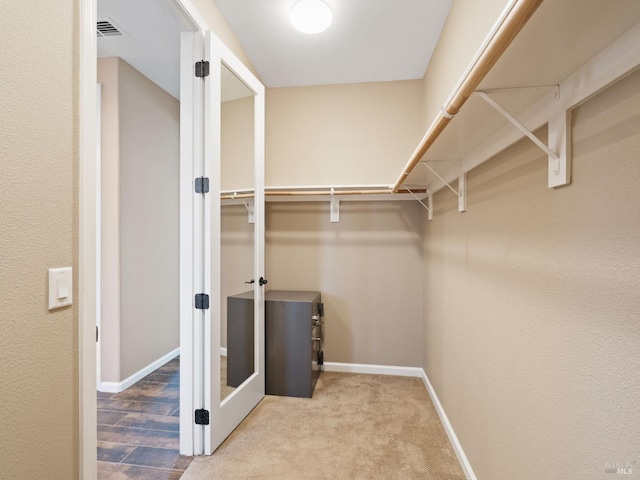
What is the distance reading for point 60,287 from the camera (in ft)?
2.85

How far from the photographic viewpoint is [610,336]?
684 mm

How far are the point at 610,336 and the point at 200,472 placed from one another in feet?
6.05

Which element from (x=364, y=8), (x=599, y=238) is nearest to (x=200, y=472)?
(x=599, y=238)

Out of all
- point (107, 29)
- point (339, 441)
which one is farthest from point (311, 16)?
point (339, 441)

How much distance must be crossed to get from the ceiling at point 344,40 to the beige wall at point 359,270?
3.71ft

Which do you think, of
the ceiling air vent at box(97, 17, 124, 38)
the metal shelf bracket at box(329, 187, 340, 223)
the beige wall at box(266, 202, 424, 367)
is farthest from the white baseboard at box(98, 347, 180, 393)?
the ceiling air vent at box(97, 17, 124, 38)

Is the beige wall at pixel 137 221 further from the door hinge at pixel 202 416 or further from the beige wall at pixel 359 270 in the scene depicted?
the door hinge at pixel 202 416

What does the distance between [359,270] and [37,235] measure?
7.74 ft

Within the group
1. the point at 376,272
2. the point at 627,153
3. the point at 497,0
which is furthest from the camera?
the point at 376,272

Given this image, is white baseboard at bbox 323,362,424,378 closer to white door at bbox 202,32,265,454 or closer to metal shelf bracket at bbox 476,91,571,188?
white door at bbox 202,32,265,454

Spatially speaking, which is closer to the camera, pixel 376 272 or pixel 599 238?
Answer: pixel 599 238

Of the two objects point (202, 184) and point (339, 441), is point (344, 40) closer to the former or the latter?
point (202, 184)

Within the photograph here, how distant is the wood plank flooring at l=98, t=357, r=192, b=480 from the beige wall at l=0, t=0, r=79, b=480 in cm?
93

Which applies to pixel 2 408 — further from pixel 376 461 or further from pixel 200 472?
pixel 376 461
